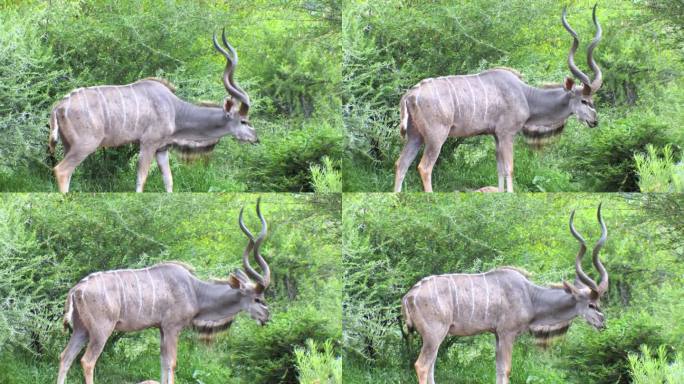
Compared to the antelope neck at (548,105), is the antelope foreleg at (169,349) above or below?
below

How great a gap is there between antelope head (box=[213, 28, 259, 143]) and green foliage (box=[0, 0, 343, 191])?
0.20m

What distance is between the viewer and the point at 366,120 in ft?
29.7

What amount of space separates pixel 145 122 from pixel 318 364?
165cm

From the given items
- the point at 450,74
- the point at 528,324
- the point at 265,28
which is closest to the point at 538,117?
the point at 450,74

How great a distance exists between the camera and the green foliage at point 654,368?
867 centimetres

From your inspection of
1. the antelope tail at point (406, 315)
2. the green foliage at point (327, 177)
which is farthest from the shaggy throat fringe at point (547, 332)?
the green foliage at point (327, 177)

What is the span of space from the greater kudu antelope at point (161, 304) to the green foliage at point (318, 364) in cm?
41

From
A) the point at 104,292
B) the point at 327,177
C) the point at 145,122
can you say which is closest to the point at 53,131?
the point at 145,122

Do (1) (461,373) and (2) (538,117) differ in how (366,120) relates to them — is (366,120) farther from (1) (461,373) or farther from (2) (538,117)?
(1) (461,373)

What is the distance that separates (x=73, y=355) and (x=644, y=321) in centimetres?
320

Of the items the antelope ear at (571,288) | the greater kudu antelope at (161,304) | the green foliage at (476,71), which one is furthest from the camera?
the green foliage at (476,71)

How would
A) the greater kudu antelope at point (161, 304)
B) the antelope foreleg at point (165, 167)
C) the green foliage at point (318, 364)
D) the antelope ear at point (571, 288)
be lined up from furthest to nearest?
1. the green foliage at point (318, 364)
2. the antelope foreleg at point (165, 167)
3. the antelope ear at point (571, 288)
4. the greater kudu antelope at point (161, 304)

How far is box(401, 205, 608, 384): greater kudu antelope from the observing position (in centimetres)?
833

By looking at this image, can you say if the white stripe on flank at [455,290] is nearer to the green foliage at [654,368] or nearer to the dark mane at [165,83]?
the green foliage at [654,368]
